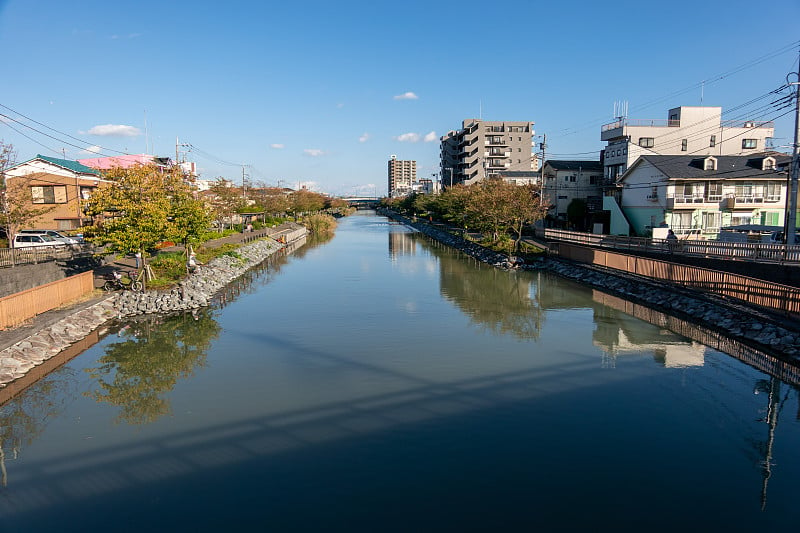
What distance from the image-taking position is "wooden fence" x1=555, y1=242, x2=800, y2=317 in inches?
541

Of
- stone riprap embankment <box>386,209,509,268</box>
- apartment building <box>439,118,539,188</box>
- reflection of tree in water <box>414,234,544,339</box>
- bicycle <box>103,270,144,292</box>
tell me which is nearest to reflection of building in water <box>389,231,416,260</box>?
stone riprap embankment <box>386,209,509,268</box>

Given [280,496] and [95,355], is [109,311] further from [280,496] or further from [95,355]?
[280,496]

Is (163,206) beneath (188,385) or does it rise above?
above

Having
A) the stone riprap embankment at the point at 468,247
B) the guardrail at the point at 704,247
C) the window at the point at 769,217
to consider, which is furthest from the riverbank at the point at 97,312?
the window at the point at 769,217

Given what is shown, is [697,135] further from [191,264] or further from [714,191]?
[191,264]

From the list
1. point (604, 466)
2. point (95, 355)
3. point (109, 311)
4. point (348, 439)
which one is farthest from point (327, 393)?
point (109, 311)

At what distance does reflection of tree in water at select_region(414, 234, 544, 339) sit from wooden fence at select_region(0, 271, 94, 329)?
13.4 metres

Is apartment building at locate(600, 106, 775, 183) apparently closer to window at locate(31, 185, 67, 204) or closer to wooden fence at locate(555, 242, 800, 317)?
wooden fence at locate(555, 242, 800, 317)

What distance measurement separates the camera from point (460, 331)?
15.4 m

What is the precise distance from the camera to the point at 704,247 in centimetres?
2050

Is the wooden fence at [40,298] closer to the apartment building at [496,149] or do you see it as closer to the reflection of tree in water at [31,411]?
the reflection of tree in water at [31,411]

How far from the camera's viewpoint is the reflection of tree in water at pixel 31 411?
324 inches

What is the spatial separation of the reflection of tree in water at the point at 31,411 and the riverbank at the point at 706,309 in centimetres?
1649

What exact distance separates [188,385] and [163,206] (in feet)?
35.1
